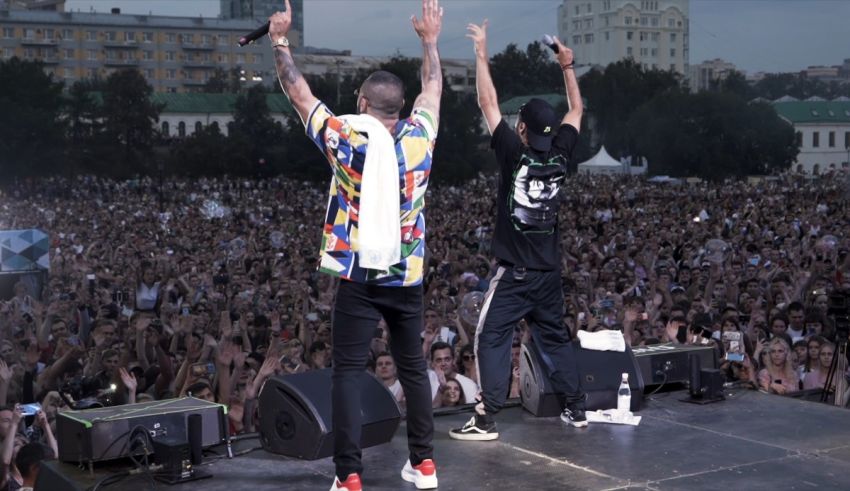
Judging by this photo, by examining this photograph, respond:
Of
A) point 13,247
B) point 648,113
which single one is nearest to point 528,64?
point 648,113

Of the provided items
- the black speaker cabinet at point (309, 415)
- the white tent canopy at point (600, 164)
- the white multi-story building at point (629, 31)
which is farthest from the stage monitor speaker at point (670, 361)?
the white multi-story building at point (629, 31)

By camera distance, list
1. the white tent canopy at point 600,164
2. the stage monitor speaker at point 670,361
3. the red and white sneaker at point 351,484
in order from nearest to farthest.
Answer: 1. the red and white sneaker at point 351,484
2. the stage monitor speaker at point 670,361
3. the white tent canopy at point 600,164

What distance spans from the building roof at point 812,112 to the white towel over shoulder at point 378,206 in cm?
8872

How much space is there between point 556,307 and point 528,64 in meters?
84.4

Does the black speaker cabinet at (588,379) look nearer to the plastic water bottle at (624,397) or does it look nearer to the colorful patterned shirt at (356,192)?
the plastic water bottle at (624,397)

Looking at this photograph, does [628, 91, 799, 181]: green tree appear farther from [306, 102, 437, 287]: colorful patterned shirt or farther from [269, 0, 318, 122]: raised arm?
[269, 0, 318, 122]: raised arm

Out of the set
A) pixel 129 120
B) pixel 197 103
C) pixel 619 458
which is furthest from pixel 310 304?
pixel 197 103

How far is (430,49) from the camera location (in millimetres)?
3762

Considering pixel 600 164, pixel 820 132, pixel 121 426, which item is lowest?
pixel 121 426

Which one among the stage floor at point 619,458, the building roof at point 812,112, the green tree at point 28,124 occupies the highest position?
the building roof at point 812,112

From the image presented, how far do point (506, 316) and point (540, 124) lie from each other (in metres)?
0.87

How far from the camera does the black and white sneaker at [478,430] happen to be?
4.48 metres

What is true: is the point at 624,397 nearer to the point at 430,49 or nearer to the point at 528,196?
the point at 528,196

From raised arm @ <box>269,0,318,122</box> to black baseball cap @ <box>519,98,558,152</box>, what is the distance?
1298mm
